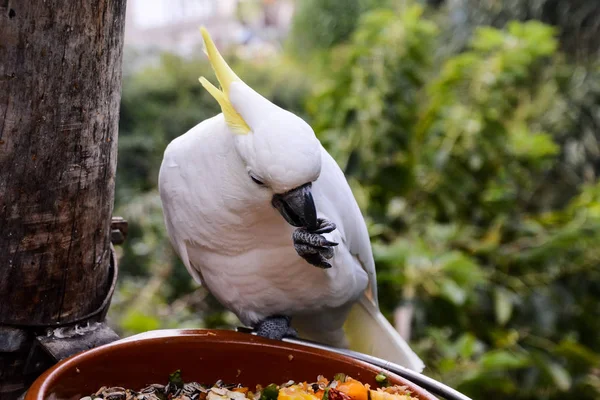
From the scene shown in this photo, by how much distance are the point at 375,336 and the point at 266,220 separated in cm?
52

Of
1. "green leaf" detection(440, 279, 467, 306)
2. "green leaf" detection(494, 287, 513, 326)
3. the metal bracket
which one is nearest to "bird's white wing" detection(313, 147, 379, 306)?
the metal bracket

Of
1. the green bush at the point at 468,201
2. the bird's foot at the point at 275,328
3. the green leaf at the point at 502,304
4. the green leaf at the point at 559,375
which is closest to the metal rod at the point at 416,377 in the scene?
the bird's foot at the point at 275,328

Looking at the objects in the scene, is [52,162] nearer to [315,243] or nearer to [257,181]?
[257,181]

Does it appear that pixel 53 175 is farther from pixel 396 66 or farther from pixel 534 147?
pixel 534 147

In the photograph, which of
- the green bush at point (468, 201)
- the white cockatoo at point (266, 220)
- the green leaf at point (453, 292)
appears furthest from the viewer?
the green bush at point (468, 201)

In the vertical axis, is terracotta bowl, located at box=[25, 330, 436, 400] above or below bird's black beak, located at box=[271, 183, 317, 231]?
below

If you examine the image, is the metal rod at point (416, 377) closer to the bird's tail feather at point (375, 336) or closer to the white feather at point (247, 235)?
the white feather at point (247, 235)

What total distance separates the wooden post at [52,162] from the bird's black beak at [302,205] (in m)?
0.33

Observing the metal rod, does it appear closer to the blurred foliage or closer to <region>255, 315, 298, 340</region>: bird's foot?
<region>255, 315, 298, 340</region>: bird's foot

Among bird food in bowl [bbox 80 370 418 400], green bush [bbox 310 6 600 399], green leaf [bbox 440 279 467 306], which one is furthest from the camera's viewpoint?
green bush [bbox 310 6 600 399]

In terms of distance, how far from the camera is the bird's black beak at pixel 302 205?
3.63 ft

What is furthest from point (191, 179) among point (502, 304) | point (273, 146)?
point (502, 304)

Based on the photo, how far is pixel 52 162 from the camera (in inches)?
41.7

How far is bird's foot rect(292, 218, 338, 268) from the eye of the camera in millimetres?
1122
